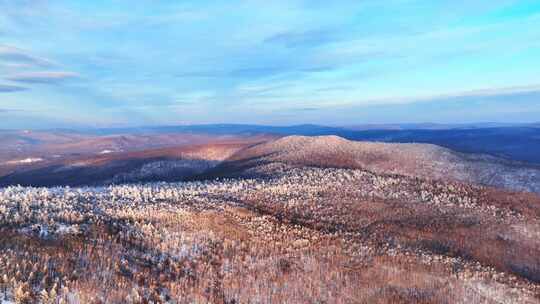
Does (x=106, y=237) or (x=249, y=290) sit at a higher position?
(x=106, y=237)

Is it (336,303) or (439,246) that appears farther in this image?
(439,246)

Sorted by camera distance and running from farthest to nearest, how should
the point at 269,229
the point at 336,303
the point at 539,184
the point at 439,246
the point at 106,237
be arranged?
the point at 539,184
the point at 439,246
the point at 269,229
the point at 106,237
the point at 336,303

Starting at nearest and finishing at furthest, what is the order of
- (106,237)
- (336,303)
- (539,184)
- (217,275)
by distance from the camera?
(336,303) → (217,275) → (106,237) → (539,184)

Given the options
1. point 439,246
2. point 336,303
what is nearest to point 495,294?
point 439,246

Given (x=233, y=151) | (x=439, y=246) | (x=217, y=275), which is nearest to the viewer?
(x=217, y=275)

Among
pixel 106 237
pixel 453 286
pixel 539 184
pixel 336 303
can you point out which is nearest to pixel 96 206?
pixel 106 237

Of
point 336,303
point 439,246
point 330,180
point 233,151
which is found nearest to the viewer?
point 336,303

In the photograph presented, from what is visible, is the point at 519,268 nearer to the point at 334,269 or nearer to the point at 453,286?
the point at 453,286

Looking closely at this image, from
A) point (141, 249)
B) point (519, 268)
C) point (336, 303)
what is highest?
point (141, 249)

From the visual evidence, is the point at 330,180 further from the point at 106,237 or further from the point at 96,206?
the point at 106,237
